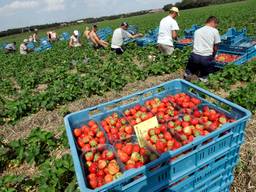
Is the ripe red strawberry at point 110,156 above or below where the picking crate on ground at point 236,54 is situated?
above

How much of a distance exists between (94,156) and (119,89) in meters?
4.62

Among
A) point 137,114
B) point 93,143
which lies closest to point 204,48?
point 137,114

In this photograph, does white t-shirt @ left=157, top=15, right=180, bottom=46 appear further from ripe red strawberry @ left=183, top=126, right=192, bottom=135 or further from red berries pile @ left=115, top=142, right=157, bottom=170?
red berries pile @ left=115, top=142, right=157, bottom=170

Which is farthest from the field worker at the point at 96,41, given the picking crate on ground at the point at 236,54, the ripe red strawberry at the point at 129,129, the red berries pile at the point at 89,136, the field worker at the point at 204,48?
the ripe red strawberry at the point at 129,129

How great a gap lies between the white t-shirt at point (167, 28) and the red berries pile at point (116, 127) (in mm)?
5579

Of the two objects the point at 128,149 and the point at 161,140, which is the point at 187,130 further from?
the point at 128,149

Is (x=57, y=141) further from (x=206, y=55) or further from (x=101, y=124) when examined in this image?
(x=206, y=55)

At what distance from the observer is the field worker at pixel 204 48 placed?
19.9 ft

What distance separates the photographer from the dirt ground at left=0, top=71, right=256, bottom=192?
3285 mm

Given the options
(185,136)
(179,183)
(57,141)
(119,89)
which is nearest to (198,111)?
(185,136)

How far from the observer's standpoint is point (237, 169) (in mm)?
3410

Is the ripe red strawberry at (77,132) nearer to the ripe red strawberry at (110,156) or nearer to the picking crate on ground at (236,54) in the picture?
the ripe red strawberry at (110,156)

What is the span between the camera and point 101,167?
7.84 feet

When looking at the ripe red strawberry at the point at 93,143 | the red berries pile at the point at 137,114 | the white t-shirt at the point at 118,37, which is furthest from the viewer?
the white t-shirt at the point at 118,37
